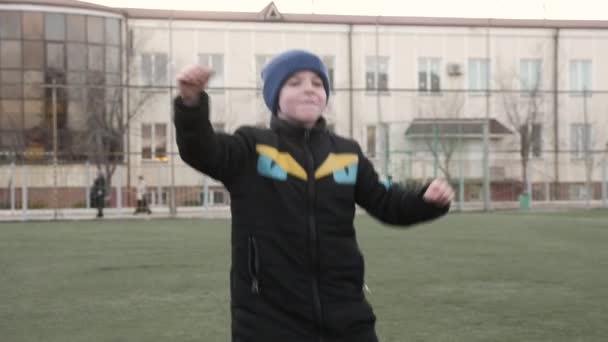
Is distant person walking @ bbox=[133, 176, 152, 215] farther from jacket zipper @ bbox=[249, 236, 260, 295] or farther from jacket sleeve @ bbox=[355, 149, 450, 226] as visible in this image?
jacket zipper @ bbox=[249, 236, 260, 295]

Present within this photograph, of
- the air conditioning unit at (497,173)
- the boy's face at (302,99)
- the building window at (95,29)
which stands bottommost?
the air conditioning unit at (497,173)

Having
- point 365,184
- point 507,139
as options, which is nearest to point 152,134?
point 507,139

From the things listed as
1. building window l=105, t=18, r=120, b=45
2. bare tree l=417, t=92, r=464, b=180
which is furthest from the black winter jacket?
building window l=105, t=18, r=120, b=45

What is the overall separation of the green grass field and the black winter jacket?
2984 millimetres

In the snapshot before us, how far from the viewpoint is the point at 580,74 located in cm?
3591

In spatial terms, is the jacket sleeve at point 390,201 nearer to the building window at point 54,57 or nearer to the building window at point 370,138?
the building window at point 370,138

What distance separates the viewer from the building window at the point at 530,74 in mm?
35250

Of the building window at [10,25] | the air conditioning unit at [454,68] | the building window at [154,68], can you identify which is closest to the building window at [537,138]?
the air conditioning unit at [454,68]

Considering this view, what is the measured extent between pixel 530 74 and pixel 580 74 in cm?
196

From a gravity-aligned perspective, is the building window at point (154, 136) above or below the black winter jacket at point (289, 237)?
above

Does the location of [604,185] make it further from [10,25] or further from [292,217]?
[292,217]

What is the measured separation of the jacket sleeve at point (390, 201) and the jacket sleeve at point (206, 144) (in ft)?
1.35

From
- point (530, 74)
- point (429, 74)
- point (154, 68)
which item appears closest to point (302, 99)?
point (154, 68)

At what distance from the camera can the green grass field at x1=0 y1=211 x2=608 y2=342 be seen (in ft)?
20.0
